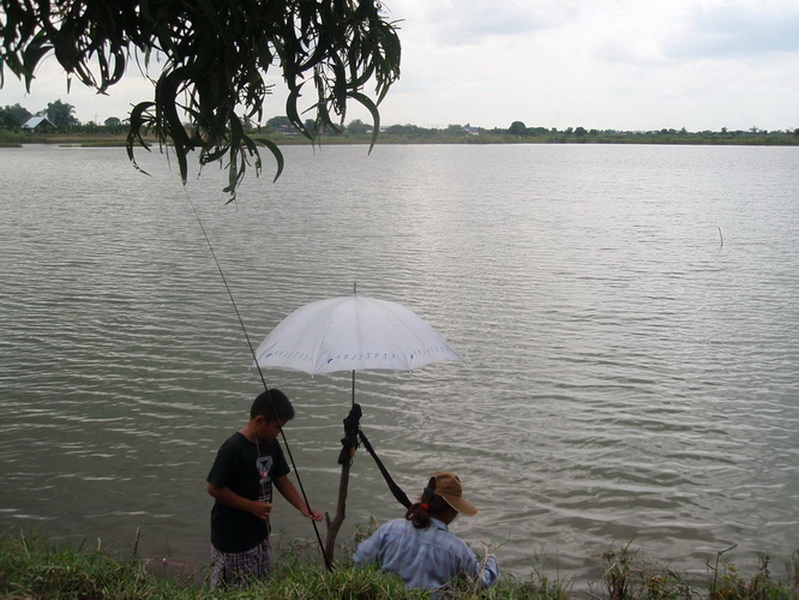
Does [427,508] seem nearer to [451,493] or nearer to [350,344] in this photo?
[451,493]

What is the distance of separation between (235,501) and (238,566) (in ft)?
1.36

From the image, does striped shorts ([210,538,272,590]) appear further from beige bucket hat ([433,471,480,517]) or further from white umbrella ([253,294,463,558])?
beige bucket hat ([433,471,480,517])

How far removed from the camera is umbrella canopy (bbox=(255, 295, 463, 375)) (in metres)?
4.50

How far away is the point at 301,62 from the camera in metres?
4.54

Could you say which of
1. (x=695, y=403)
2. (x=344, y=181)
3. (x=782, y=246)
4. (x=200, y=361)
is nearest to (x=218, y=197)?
(x=344, y=181)

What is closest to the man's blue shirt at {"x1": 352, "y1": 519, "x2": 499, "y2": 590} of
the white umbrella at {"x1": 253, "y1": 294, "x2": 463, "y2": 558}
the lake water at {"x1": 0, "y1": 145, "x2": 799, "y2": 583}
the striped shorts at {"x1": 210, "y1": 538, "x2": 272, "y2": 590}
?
the white umbrella at {"x1": 253, "y1": 294, "x2": 463, "y2": 558}

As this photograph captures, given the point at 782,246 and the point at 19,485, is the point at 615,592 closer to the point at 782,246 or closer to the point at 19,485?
the point at 19,485

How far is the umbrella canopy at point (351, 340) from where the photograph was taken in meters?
4.50

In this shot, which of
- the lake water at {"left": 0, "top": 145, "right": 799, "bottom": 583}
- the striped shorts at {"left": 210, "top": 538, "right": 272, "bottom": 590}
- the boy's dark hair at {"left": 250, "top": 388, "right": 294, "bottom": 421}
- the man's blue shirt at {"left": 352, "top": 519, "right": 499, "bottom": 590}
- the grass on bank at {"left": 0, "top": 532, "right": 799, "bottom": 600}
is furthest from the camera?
the lake water at {"left": 0, "top": 145, "right": 799, "bottom": 583}

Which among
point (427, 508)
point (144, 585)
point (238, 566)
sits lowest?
point (238, 566)

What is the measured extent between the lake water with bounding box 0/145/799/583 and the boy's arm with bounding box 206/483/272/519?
5.76 feet

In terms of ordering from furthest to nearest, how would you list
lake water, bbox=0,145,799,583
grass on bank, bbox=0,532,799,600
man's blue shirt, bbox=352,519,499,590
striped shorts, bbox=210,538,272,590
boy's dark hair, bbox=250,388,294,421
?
lake water, bbox=0,145,799,583 → striped shorts, bbox=210,538,272,590 → boy's dark hair, bbox=250,388,294,421 → man's blue shirt, bbox=352,519,499,590 → grass on bank, bbox=0,532,799,600

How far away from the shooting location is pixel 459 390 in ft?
32.9

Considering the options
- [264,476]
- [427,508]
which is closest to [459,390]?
[264,476]
